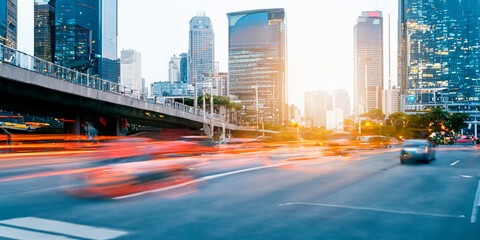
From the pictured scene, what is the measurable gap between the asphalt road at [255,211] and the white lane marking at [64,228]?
2 centimetres

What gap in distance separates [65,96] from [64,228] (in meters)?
27.7

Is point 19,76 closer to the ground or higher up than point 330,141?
higher up

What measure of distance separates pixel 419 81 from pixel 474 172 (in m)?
202

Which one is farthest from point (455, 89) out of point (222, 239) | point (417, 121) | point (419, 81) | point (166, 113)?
point (222, 239)

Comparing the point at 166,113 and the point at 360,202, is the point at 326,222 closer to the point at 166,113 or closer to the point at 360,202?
the point at 360,202

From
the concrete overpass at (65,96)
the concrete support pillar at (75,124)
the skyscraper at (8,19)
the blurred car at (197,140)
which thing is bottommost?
the blurred car at (197,140)

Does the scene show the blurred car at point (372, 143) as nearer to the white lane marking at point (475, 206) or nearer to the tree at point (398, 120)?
the white lane marking at point (475, 206)

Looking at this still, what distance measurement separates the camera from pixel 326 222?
692 centimetres

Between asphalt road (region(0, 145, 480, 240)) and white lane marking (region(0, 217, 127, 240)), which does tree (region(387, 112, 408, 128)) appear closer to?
asphalt road (region(0, 145, 480, 240))

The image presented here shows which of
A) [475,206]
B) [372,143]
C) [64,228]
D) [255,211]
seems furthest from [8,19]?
[475,206]

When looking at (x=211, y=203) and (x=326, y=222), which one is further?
(x=211, y=203)

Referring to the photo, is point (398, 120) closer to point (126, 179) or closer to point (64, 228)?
point (126, 179)

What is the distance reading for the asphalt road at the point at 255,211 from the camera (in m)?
6.25

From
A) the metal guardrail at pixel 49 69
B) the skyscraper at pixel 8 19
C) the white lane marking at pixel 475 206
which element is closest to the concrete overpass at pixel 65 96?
the metal guardrail at pixel 49 69
